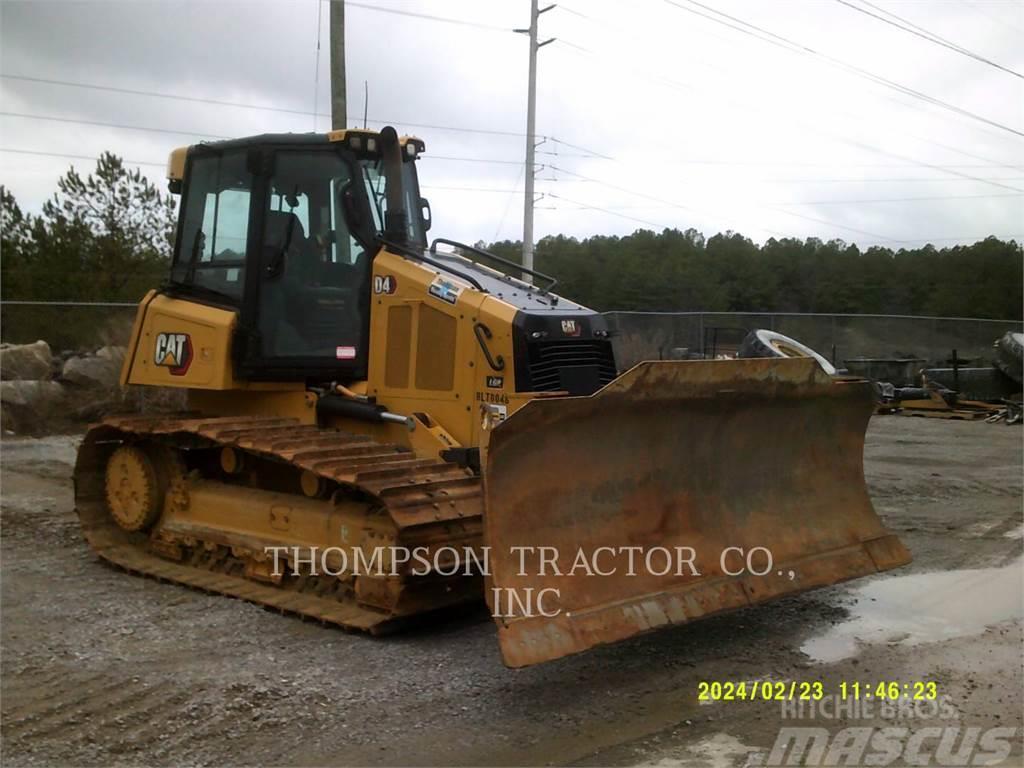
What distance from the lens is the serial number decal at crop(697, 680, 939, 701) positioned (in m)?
4.56

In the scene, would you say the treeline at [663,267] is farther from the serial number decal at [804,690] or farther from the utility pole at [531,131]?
the serial number decal at [804,690]

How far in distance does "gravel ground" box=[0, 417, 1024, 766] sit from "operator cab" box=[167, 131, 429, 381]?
167 centimetres

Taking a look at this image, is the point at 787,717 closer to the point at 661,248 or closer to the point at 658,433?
the point at 658,433

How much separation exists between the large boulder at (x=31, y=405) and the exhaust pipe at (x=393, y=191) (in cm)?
981

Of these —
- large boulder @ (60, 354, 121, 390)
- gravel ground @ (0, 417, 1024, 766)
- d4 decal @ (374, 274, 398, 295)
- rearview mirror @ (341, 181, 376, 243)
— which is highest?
rearview mirror @ (341, 181, 376, 243)

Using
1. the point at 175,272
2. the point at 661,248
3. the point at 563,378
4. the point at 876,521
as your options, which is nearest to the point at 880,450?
the point at 876,521

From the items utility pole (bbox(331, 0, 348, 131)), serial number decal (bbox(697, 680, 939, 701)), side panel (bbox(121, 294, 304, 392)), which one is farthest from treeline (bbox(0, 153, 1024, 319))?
serial number decal (bbox(697, 680, 939, 701))

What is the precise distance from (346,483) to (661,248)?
2786cm

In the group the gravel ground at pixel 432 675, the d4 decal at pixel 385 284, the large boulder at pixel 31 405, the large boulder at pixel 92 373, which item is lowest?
the gravel ground at pixel 432 675

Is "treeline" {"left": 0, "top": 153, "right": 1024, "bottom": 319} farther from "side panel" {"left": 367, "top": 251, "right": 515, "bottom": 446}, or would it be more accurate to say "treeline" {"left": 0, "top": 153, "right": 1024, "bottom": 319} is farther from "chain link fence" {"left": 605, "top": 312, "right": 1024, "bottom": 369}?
"side panel" {"left": 367, "top": 251, "right": 515, "bottom": 446}

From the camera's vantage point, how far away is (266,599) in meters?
6.01

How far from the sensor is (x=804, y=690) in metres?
4.64

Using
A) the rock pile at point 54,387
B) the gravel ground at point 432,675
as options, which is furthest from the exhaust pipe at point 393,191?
the rock pile at point 54,387

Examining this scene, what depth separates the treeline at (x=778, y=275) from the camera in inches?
1128
